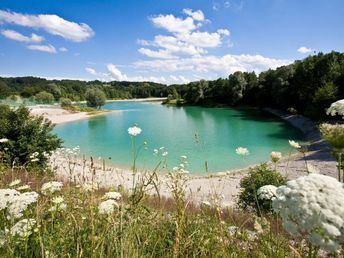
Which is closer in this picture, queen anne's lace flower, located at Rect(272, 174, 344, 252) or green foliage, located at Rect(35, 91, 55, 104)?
queen anne's lace flower, located at Rect(272, 174, 344, 252)

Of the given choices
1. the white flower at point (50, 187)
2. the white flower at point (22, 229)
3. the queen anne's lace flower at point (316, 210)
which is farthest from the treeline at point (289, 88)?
the white flower at point (22, 229)

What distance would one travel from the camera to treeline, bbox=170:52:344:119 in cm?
4047

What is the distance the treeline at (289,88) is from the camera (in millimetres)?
40472

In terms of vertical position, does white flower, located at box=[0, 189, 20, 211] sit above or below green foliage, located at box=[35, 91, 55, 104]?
above

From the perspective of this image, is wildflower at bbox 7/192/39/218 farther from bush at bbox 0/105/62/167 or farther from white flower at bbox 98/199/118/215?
bush at bbox 0/105/62/167

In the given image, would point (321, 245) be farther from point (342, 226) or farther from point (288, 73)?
point (288, 73)

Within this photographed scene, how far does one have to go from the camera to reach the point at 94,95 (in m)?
90.4

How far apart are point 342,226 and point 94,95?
3680 inches

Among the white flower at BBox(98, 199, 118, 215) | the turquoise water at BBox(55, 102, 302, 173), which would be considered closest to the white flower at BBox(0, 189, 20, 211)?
the white flower at BBox(98, 199, 118, 215)

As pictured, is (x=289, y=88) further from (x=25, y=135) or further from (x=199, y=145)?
(x=25, y=135)

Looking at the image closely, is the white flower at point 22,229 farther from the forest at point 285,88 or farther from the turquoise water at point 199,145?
the turquoise water at point 199,145

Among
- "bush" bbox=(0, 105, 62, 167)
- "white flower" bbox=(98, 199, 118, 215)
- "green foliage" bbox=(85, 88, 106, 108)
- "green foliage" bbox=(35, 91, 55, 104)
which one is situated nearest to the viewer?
"white flower" bbox=(98, 199, 118, 215)

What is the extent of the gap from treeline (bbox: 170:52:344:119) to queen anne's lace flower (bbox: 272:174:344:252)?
13.7 meters

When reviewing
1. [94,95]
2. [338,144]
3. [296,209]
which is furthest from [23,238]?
[94,95]
